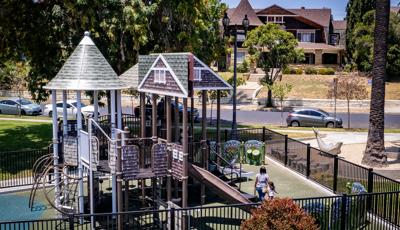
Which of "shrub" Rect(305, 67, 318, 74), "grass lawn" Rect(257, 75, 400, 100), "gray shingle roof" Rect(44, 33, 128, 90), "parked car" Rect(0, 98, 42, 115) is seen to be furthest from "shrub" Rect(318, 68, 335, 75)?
"gray shingle roof" Rect(44, 33, 128, 90)

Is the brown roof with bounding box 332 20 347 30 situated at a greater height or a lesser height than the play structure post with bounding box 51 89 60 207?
greater

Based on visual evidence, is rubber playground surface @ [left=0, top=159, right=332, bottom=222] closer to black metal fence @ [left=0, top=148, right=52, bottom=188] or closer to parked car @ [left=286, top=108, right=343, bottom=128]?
black metal fence @ [left=0, top=148, right=52, bottom=188]

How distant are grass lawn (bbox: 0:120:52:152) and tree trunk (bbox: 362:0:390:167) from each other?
1581cm

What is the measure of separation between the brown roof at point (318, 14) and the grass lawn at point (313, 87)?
2021 centimetres

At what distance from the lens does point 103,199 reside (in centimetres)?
1656

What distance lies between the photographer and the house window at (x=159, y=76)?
14.2 metres

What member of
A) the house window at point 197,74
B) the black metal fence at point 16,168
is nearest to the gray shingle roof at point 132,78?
the house window at point 197,74

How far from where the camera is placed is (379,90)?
21422mm

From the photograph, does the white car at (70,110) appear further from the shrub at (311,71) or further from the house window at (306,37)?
the house window at (306,37)

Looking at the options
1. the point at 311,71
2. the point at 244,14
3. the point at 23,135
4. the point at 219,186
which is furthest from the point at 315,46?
the point at 219,186

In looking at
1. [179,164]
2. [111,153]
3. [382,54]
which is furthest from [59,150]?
[382,54]

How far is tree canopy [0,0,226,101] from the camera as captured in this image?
23.1 metres

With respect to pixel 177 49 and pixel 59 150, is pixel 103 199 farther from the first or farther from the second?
pixel 177 49

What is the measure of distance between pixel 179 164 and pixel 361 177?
6.96 m
